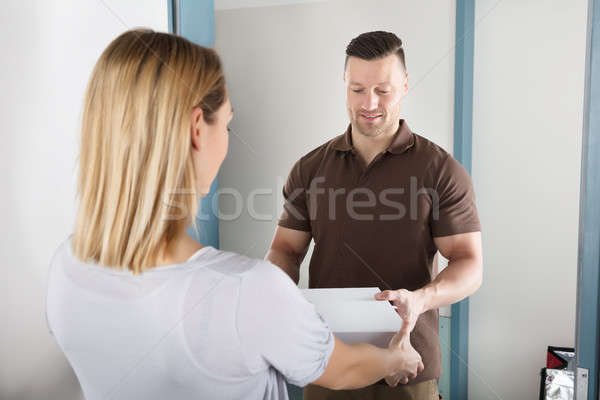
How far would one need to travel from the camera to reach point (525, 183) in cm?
96

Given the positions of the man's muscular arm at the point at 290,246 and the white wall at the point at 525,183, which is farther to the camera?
the man's muscular arm at the point at 290,246

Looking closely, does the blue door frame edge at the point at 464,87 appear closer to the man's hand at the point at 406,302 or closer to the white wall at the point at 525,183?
the white wall at the point at 525,183

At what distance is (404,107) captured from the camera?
3.59ft

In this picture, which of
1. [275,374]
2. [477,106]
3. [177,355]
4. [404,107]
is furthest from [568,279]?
[177,355]

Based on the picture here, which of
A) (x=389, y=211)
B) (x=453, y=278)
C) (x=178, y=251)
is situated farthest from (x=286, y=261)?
(x=178, y=251)

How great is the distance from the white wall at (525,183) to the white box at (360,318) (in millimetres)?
470

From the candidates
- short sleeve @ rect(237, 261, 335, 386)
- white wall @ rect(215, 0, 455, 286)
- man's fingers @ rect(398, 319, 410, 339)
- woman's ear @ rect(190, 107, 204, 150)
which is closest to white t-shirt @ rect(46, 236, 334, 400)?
short sleeve @ rect(237, 261, 335, 386)

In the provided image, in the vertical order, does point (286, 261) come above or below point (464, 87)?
below

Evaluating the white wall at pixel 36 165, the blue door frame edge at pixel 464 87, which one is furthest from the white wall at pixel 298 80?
the white wall at pixel 36 165

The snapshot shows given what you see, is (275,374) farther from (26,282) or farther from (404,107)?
(404,107)

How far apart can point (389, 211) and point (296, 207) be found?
222mm

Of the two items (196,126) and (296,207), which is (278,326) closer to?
(196,126)

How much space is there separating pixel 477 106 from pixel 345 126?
1.06ft

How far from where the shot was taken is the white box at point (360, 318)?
62cm
